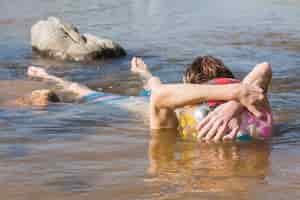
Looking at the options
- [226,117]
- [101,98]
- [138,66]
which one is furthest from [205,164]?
[138,66]

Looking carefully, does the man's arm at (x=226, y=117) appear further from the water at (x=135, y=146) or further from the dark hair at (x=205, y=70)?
the dark hair at (x=205, y=70)

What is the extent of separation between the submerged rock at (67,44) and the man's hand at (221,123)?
5.72 m

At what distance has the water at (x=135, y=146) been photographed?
347 cm

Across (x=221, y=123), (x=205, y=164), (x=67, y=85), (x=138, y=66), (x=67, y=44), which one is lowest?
(x=205, y=164)

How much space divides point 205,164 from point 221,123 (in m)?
0.54

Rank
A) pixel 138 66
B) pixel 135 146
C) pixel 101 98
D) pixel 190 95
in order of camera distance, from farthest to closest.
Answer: pixel 138 66, pixel 101 98, pixel 135 146, pixel 190 95

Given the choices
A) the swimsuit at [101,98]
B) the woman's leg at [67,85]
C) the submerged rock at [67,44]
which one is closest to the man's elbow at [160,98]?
the swimsuit at [101,98]

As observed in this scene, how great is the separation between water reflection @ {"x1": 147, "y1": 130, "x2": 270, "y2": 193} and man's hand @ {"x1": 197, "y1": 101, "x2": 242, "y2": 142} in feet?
0.23

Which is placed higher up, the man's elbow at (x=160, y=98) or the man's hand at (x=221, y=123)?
the man's elbow at (x=160, y=98)

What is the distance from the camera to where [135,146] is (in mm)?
4531

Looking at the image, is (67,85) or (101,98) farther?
(67,85)

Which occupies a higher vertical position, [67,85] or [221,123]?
[67,85]

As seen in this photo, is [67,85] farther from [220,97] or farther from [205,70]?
[220,97]

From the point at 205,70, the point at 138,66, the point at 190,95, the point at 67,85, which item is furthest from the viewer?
the point at 138,66
